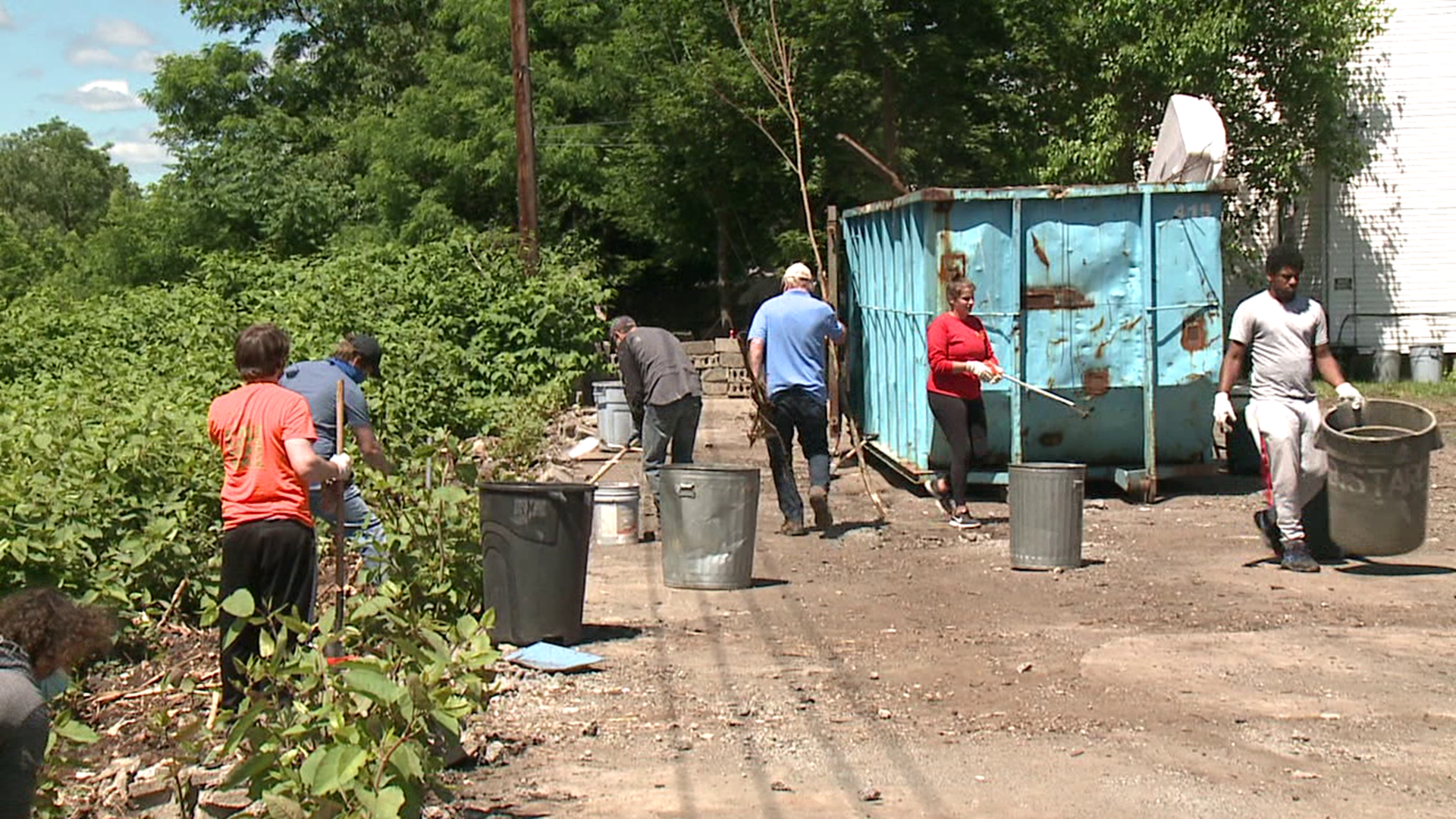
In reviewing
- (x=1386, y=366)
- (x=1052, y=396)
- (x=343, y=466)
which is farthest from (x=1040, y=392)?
(x=1386, y=366)

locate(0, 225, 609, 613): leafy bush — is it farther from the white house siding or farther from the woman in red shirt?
the white house siding

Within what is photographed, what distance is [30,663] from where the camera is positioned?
4.29m

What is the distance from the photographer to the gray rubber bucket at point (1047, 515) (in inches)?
384

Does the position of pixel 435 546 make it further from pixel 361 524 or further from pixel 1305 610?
pixel 1305 610

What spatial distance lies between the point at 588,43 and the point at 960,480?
24.2 m

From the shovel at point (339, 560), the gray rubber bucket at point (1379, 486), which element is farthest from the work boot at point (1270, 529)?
the shovel at point (339, 560)

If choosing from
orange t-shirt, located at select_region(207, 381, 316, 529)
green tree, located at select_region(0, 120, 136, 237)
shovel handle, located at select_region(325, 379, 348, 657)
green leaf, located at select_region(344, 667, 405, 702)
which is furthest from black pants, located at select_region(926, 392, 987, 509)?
green tree, located at select_region(0, 120, 136, 237)

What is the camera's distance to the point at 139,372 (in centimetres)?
1605

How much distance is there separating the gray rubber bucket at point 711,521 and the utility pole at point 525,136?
12135mm

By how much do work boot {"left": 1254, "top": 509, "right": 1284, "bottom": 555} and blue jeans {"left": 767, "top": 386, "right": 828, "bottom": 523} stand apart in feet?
8.95

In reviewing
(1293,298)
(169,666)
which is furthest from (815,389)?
(169,666)

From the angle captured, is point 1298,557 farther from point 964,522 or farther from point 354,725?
point 354,725

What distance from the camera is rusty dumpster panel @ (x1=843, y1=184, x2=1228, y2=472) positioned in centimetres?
1226

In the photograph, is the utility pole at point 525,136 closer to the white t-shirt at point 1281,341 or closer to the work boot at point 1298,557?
the white t-shirt at point 1281,341
